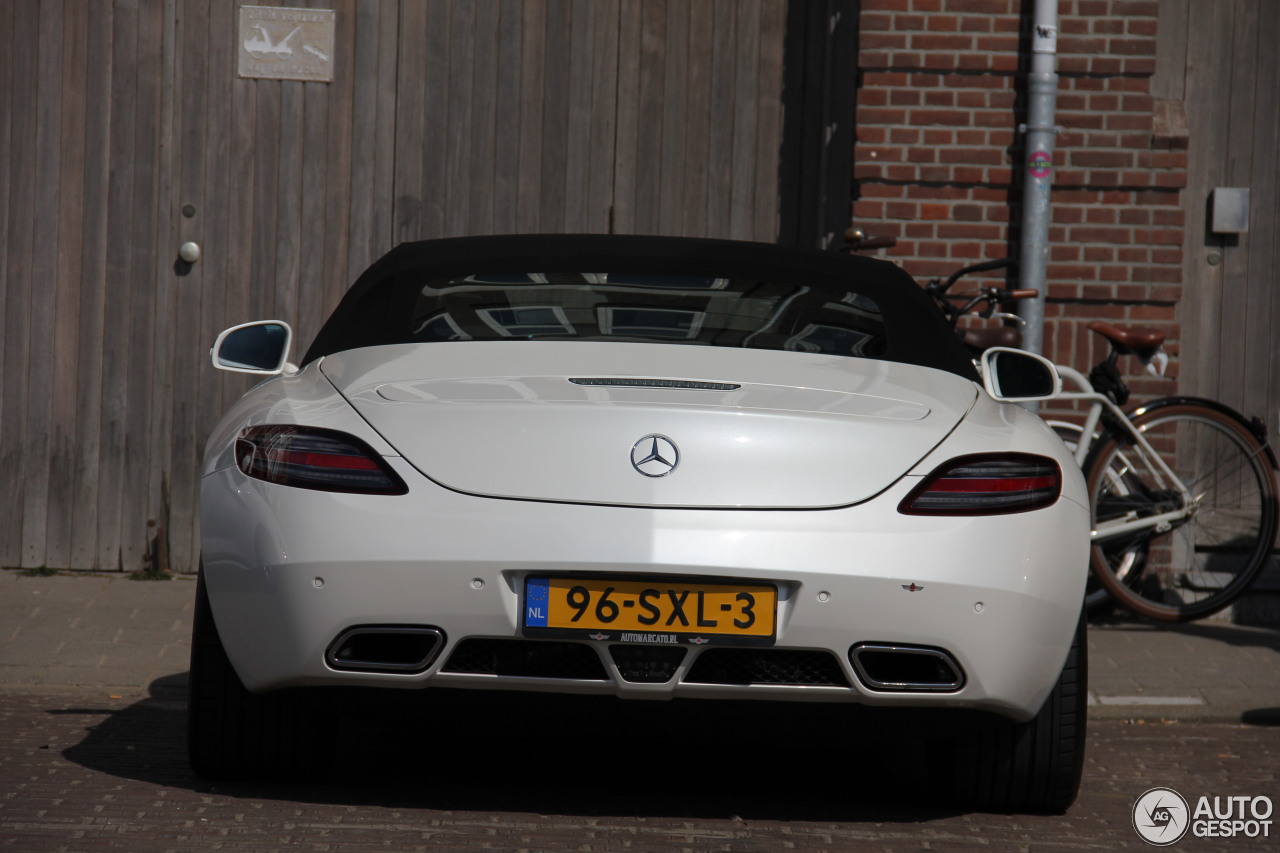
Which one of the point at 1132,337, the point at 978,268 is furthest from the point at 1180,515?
the point at 978,268

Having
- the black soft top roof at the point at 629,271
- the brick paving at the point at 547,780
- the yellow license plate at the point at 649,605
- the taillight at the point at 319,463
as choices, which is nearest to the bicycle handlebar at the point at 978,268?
the brick paving at the point at 547,780

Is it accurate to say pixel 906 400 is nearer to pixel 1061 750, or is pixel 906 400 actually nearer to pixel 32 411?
pixel 1061 750

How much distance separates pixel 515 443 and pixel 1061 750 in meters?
1.38

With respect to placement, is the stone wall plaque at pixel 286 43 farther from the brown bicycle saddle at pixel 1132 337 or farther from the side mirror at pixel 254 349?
the brown bicycle saddle at pixel 1132 337

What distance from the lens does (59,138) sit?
6.83 meters

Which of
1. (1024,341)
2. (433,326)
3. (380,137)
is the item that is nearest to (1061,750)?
(433,326)

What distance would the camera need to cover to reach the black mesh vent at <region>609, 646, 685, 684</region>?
298 centimetres

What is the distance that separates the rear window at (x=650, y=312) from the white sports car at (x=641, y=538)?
23 cm

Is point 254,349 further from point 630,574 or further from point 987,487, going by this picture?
point 987,487

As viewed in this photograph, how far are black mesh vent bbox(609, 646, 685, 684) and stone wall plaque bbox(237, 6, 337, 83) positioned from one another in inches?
181

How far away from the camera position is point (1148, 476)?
6367mm

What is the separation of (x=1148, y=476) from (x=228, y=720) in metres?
4.21

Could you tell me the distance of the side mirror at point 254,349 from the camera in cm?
388

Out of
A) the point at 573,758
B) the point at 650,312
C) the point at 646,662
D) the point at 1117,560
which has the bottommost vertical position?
the point at 573,758
